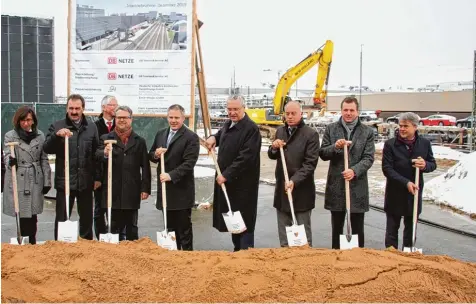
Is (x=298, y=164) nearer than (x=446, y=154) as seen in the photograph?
Yes

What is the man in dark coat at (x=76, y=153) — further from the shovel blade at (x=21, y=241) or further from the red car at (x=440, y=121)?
the red car at (x=440, y=121)

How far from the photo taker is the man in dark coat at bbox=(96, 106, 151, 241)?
5.25 metres

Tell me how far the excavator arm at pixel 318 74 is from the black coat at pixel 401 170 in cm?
2062

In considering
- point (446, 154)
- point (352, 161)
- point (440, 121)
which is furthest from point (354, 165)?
point (440, 121)

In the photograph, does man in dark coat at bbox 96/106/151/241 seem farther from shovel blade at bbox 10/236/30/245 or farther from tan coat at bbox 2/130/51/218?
shovel blade at bbox 10/236/30/245

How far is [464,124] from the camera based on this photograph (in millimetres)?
34938

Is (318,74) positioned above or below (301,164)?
above

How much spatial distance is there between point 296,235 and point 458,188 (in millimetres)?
5538

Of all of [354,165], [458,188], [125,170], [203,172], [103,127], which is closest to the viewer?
[354,165]

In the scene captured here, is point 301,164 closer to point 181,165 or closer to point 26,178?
point 181,165

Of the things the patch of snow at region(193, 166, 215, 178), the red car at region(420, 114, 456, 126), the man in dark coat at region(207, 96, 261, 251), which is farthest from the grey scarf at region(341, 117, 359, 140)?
the red car at region(420, 114, 456, 126)

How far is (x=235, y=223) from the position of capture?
5.07 metres

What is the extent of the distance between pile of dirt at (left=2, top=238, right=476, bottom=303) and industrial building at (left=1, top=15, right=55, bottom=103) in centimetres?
1779

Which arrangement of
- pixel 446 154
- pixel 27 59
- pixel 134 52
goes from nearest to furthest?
pixel 134 52
pixel 446 154
pixel 27 59
